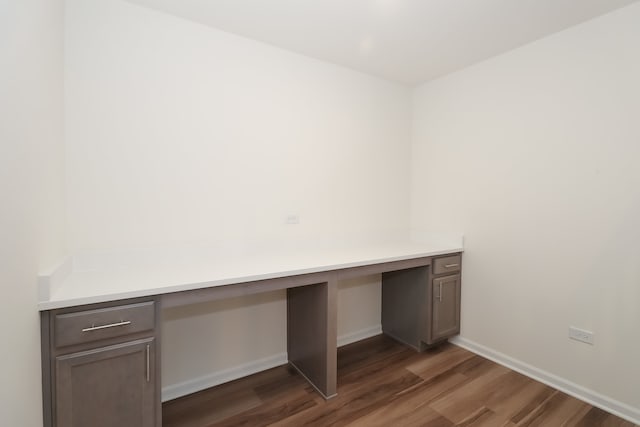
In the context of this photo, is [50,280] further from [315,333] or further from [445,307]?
[445,307]

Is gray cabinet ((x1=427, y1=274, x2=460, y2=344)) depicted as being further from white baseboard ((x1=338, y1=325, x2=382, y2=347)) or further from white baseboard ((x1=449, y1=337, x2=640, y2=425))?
white baseboard ((x1=338, y1=325, x2=382, y2=347))

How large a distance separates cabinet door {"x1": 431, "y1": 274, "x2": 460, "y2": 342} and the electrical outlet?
31.0 inches

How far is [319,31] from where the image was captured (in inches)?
78.2

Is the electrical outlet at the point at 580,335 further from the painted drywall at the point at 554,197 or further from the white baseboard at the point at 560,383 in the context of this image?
the white baseboard at the point at 560,383

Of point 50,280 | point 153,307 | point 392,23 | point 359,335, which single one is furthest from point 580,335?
point 50,280

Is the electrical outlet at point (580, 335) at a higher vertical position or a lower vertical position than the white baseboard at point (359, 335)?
higher

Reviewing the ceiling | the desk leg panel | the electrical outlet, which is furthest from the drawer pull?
the electrical outlet

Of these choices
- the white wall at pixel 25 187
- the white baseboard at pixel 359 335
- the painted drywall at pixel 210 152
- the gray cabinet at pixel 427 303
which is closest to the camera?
the white wall at pixel 25 187

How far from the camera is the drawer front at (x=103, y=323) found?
117cm

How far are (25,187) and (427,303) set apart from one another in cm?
251

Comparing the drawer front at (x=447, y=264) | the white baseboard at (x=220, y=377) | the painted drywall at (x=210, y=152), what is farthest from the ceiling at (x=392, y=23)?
the white baseboard at (x=220, y=377)

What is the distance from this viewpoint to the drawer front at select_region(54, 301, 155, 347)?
117cm

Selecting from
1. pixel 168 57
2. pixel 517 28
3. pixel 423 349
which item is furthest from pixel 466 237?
pixel 168 57

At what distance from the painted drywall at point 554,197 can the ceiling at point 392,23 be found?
0.22 m
